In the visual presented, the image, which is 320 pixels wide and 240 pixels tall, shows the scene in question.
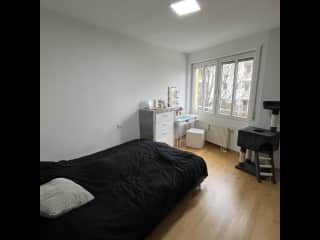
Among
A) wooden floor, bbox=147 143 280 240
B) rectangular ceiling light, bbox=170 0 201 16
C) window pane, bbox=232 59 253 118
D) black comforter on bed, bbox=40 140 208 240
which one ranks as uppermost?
→ rectangular ceiling light, bbox=170 0 201 16

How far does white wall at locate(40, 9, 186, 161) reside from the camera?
2107 mm

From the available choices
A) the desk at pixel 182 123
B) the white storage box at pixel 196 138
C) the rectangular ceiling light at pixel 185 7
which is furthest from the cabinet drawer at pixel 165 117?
the rectangular ceiling light at pixel 185 7

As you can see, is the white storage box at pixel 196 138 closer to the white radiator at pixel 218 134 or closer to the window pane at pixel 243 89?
the white radiator at pixel 218 134

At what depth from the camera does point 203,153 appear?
11.8ft

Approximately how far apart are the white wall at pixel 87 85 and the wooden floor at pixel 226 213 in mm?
1707

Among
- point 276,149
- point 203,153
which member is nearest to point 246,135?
point 276,149

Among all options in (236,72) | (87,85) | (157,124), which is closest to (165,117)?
(157,124)

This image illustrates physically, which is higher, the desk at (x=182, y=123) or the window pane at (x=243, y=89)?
the window pane at (x=243, y=89)

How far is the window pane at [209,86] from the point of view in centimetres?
395

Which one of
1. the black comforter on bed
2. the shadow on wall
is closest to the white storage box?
the shadow on wall

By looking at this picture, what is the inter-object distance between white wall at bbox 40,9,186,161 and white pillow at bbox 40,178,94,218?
104cm

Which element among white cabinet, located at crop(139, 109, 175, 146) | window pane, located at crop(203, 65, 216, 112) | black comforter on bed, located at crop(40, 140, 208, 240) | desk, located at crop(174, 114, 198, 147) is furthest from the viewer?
window pane, located at crop(203, 65, 216, 112)

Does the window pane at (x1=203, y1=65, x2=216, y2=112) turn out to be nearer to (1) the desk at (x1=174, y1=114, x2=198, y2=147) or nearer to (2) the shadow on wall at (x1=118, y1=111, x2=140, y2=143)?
(1) the desk at (x1=174, y1=114, x2=198, y2=147)
